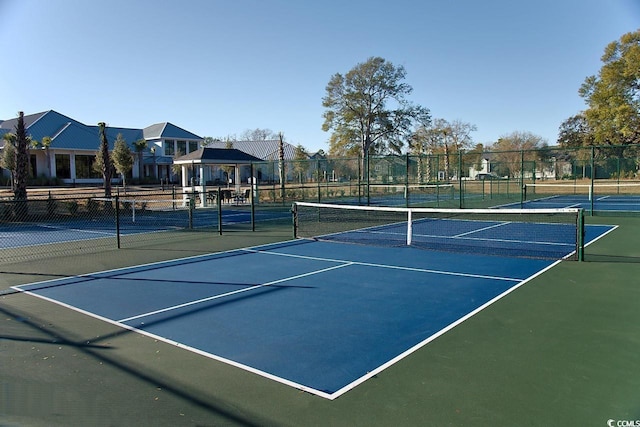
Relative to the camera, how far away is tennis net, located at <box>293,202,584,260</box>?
1205 centimetres

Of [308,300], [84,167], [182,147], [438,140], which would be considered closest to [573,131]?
[438,140]

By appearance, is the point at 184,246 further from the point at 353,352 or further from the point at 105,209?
the point at 105,209

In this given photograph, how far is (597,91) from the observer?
47.4m

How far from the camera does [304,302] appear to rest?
7641 millimetres

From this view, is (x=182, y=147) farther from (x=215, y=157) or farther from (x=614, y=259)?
(x=614, y=259)

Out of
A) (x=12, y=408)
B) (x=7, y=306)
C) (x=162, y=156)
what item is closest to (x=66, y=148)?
(x=162, y=156)

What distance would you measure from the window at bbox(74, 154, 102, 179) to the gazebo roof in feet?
86.1

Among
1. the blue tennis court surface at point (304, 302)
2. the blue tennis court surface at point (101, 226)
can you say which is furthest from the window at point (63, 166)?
the blue tennis court surface at point (304, 302)

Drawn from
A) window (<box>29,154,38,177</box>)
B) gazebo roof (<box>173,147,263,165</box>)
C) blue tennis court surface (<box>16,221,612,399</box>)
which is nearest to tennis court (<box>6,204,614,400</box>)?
A: blue tennis court surface (<box>16,221,612,399</box>)

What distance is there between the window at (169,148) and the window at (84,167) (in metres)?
10.3

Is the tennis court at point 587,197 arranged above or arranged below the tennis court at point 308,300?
above

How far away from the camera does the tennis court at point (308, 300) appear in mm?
5410

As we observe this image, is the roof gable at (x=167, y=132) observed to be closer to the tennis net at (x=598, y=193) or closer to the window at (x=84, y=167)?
the window at (x=84, y=167)

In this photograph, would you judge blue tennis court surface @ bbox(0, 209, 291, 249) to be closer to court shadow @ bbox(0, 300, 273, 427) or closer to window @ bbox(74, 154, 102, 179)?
court shadow @ bbox(0, 300, 273, 427)
